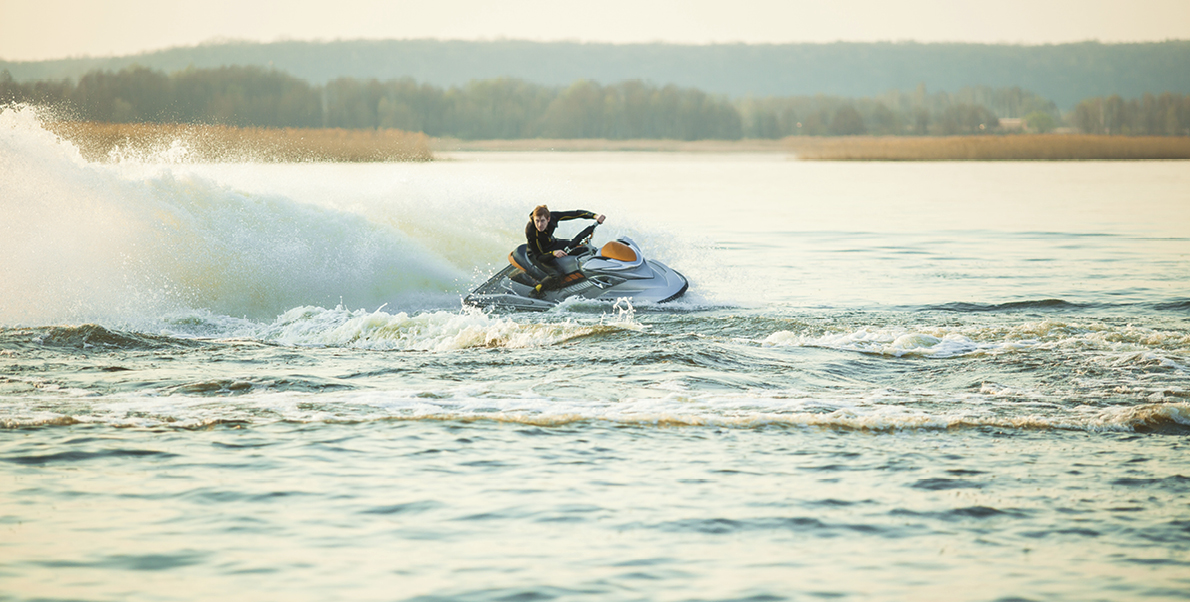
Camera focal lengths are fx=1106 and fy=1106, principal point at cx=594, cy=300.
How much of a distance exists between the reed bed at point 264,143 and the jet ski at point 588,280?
91.9 ft

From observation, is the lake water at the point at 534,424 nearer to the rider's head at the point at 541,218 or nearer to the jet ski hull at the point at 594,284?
the jet ski hull at the point at 594,284

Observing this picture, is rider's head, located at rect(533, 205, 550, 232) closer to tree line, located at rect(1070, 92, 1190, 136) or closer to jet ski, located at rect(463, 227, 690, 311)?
jet ski, located at rect(463, 227, 690, 311)

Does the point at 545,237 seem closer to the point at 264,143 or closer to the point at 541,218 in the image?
the point at 541,218

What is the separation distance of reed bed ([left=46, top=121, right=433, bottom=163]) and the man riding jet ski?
2809 centimetres

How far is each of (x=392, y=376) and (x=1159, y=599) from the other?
250 inches

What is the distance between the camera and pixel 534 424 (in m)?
7.64

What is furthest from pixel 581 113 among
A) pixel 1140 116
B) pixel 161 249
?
pixel 161 249

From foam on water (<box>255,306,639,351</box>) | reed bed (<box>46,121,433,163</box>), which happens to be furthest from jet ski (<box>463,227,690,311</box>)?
reed bed (<box>46,121,433,163</box>)

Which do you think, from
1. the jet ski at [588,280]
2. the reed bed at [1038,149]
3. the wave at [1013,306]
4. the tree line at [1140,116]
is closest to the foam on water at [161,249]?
the jet ski at [588,280]

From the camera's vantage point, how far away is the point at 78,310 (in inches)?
532

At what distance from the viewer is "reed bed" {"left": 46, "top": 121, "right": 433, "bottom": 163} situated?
46.3 m

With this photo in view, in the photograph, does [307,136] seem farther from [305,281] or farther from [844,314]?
[844,314]

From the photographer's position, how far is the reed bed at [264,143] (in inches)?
1825

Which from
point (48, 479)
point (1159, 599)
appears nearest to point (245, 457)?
point (48, 479)
